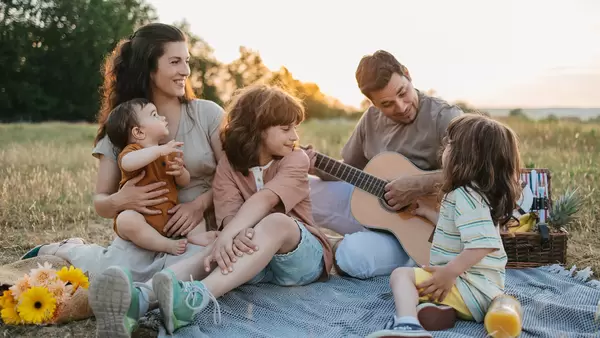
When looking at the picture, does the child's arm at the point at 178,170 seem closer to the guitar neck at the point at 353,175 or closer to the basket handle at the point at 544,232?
the guitar neck at the point at 353,175

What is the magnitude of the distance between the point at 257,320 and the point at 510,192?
1.39 metres

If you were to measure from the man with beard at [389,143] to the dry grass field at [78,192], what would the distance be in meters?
1.27

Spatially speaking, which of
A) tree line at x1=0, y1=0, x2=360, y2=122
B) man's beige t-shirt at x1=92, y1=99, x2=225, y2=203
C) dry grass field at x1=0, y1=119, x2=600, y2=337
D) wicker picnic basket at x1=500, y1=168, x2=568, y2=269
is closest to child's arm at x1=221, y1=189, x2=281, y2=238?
man's beige t-shirt at x1=92, y1=99, x2=225, y2=203

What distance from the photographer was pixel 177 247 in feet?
11.9

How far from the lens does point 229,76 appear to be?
36625 millimetres

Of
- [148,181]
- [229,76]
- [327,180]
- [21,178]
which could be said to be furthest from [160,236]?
[229,76]

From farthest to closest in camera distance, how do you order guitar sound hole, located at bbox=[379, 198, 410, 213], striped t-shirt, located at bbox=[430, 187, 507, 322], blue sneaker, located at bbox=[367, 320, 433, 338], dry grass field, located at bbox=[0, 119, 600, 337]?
1. dry grass field, located at bbox=[0, 119, 600, 337]
2. guitar sound hole, located at bbox=[379, 198, 410, 213]
3. striped t-shirt, located at bbox=[430, 187, 507, 322]
4. blue sneaker, located at bbox=[367, 320, 433, 338]

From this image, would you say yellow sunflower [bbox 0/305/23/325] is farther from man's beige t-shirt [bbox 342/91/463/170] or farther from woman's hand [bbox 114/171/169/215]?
man's beige t-shirt [bbox 342/91/463/170]

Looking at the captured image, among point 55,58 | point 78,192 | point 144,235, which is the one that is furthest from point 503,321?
point 55,58

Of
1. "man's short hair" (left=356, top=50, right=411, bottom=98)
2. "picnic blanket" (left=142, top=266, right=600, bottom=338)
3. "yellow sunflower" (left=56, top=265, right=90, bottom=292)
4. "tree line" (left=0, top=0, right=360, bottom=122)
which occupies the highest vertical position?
"man's short hair" (left=356, top=50, right=411, bottom=98)

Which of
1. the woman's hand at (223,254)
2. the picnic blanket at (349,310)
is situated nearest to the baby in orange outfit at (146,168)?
the woman's hand at (223,254)

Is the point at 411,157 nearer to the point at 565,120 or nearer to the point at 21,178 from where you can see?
the point at 21,178

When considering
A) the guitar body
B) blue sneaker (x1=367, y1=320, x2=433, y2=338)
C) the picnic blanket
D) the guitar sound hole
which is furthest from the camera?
the guitar sound hole

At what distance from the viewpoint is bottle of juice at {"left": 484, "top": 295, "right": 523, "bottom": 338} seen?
9.62ft
